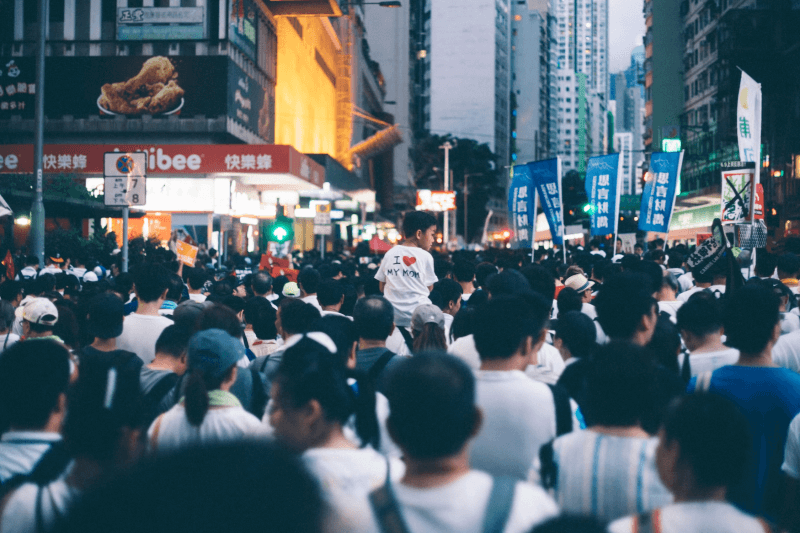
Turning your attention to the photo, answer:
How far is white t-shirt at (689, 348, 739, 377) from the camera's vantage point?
15.1 feet

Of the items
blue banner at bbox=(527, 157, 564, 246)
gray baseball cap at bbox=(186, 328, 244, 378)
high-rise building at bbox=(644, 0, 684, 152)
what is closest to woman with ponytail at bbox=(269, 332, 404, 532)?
gray baseball cap at bbox=(186, 328, 244, 378)

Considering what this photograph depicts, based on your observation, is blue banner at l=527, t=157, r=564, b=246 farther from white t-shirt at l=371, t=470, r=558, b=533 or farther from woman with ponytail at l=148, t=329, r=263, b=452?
white t-shirt at l=371, t=470, r=558, b=533

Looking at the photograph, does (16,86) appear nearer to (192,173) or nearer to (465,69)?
(192,173)

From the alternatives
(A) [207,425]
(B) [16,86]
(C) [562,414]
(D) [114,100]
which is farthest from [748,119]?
(B) [16,86]

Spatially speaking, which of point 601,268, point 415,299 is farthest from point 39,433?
point 601,268

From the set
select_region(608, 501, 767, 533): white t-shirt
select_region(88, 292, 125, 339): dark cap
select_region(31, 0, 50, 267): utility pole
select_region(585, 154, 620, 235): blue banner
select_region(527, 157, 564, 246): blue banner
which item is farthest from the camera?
select_region(585, 154, 620, 235): blue banner

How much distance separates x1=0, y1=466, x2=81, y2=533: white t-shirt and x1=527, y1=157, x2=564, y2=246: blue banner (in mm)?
13859

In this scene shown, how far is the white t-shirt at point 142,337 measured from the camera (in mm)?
5895

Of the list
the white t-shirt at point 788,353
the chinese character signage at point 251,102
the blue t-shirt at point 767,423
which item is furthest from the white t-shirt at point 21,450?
the chinese character signage at point 251,102

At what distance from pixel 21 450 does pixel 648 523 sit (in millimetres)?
2162

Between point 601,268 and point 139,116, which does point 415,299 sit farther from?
point 139,116

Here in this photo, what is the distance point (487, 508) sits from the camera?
219 cm

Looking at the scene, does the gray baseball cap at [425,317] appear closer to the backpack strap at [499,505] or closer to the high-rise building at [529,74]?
the backpack strap at [499,505]

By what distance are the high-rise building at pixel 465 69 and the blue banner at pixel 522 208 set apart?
102 m
